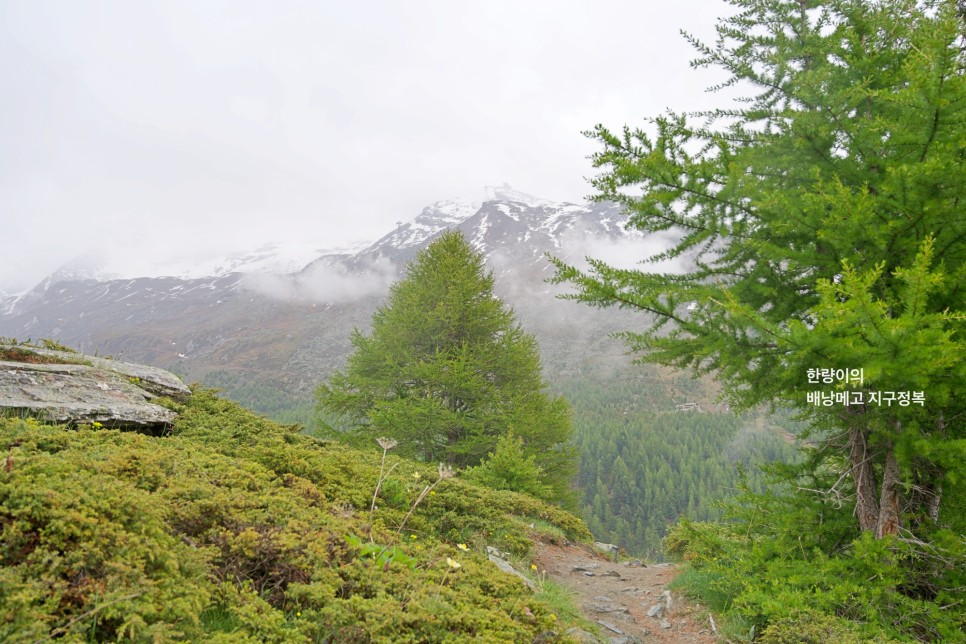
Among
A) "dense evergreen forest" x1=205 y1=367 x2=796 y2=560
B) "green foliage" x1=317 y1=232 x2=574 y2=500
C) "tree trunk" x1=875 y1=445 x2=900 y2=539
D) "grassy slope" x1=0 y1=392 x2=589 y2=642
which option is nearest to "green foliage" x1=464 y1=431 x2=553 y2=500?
"green foliage" x1=317 y1=232 x2=574 y2=500

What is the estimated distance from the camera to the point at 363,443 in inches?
576

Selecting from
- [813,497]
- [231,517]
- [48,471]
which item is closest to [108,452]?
[48,471]

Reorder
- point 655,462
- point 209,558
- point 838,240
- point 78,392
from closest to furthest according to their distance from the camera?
point 209,558
point 838,240
point 78,392
point 655,462

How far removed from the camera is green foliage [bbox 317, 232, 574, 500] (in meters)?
14.6

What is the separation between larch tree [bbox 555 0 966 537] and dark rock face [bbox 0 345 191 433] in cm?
641

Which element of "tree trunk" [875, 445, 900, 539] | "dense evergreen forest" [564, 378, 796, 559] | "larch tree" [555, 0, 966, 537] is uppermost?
"larch tree" [555, 0, 966, 537]

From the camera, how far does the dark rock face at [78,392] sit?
5.91 m

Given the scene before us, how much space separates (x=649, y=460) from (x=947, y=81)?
138m

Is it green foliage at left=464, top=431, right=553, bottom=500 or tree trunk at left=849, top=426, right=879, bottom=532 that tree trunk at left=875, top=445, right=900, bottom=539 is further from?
green foliage at left=464, top=431, right=553, bottom=500

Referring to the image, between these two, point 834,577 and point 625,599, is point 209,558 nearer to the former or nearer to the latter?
point 834,577

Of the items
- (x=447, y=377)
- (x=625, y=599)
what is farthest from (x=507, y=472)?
(x=625, y=599)

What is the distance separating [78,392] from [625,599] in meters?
8.72

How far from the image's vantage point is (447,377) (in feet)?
48.2

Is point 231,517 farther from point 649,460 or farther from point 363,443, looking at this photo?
point 649,460
